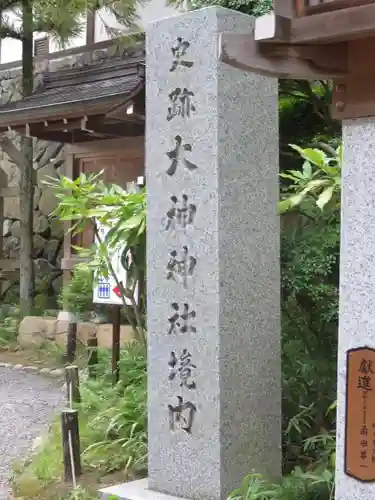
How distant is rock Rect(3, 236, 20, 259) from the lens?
1444cm

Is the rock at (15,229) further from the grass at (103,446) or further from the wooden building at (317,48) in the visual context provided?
the wooden building at (317,48)

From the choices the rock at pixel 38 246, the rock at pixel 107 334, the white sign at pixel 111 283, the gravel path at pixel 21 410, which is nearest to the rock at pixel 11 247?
the rock at pixel 38 246

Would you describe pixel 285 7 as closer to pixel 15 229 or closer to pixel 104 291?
pixel 104 291

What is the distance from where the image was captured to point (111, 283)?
20.7 ft

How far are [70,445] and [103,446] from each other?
1.51 feet

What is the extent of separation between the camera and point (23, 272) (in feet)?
39.7

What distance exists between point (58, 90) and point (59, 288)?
11.3 feet

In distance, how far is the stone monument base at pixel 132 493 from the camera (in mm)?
4609

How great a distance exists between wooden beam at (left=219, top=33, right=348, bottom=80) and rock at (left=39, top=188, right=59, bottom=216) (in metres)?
10.4

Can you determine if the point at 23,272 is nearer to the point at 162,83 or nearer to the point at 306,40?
the point at 162,83

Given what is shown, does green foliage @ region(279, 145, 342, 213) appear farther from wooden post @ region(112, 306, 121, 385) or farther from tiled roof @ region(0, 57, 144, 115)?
tiled roof @ region(0, 57, 144, 115)

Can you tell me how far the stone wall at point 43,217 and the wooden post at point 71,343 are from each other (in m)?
3.00

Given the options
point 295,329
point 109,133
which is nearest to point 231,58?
point 295,329

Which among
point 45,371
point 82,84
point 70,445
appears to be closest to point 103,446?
point 70,445
